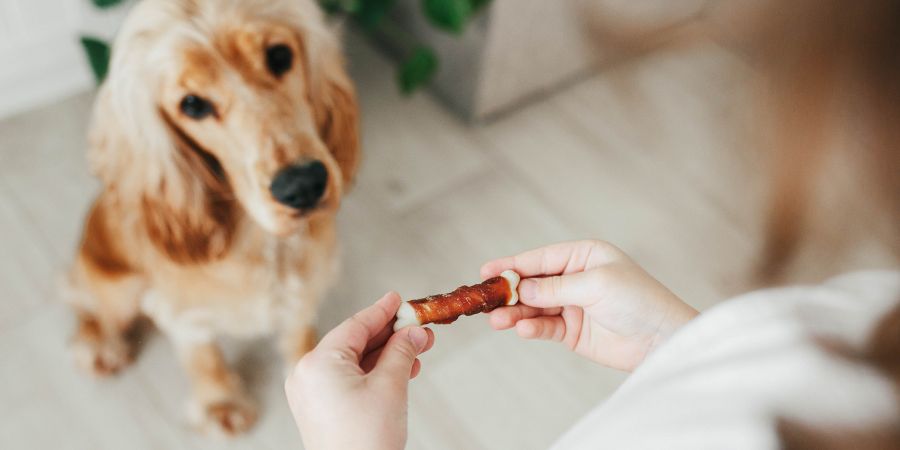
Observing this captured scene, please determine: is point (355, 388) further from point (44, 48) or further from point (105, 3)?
point (44, 48)

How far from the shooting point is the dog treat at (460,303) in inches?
31.0

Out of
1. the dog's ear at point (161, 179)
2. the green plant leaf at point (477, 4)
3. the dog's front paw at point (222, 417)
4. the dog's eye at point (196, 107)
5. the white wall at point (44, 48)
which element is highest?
the dog's eye at point (196, 107)

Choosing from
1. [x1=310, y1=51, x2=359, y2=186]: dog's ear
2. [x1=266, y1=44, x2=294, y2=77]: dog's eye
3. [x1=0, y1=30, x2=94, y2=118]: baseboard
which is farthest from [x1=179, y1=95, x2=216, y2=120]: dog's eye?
[x1=0, y1=30, x2=94, y2=118]: baseboard

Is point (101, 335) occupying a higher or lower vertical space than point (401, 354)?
lower

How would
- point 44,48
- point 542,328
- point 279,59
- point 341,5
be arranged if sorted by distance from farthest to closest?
point 44,48, point 341,5, point 279,59, point 542,328

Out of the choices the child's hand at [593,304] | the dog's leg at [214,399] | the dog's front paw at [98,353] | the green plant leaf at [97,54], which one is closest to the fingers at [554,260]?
the child's hand at [593,304]

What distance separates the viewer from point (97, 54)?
4.82 feet

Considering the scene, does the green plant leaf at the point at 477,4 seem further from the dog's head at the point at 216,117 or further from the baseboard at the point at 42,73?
the baseboard at the point at 42,73

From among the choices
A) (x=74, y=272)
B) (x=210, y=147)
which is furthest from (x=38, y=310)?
→ (x=210, y=147)

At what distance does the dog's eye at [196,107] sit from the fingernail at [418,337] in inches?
Result: 17.4

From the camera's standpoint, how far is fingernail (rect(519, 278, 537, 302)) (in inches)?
33.5

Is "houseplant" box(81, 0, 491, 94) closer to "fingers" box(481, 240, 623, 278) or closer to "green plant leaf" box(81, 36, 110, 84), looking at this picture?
"green plant leaf" box(81, 36, 110, 84)

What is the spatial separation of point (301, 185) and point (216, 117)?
153 millimetres

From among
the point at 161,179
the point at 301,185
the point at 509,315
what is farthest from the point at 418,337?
the point at 161,179
